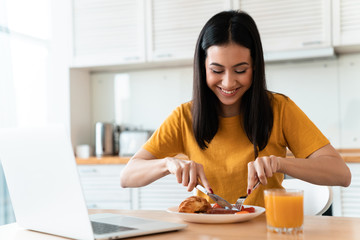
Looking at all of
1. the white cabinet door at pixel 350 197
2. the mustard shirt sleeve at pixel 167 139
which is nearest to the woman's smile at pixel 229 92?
the mustard shirt sleeve at pixel 167 139

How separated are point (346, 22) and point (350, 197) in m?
1.13

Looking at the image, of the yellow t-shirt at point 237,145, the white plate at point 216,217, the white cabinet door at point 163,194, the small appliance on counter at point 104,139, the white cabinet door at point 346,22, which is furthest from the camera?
the small appliance on counter at point 104,139

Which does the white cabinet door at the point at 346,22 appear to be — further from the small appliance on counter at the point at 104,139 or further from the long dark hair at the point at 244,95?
the small appliance on counter at the point at 104,139

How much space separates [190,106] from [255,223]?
71cm

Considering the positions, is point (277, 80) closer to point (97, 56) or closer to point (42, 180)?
point (97, 56)

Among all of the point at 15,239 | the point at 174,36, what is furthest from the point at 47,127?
the point at 174,36

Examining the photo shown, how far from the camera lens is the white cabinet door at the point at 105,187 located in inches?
125

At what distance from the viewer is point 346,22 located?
292cm

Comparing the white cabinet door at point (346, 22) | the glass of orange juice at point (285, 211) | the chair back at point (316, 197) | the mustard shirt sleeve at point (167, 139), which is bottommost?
the chair back at point (316, 197)

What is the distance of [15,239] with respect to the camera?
1.04 metres

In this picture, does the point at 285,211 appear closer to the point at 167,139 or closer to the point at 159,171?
the point at 159,171

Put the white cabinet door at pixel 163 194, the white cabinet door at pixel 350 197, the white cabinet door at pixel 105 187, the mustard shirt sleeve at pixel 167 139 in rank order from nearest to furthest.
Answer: the mustard shirt sleeve at pixel 167 139 → the white cabinet door at pixel 350 197 → the white cabinet door at pixel 163 194 → the white cabinet door at pixel 105 187

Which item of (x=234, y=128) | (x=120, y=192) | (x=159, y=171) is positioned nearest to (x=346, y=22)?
(x=234, y=128)

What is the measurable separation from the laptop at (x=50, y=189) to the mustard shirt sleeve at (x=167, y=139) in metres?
0.56
